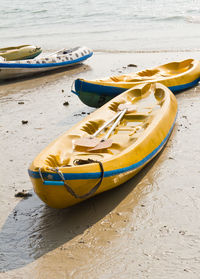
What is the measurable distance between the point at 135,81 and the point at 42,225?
4.38 m

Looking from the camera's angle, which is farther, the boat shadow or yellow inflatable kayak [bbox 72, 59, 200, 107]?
yellow inflatable kayak [bbox 72, 59, 200, 107]

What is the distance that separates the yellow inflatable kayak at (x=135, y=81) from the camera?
691 cm

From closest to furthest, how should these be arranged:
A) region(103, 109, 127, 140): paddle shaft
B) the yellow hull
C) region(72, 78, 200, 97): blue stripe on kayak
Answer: region(103, 109, 127, 140): paddle shaft → region(72, 78, 200, 97): blue stripe on kayak → the yellow hull

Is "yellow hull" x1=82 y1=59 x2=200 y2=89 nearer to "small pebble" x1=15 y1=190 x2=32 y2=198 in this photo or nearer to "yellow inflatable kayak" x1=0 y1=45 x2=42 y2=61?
"small pebble" x1=15 y1=190 x2=32 y2=198

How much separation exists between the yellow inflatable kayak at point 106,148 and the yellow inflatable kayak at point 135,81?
46 cm

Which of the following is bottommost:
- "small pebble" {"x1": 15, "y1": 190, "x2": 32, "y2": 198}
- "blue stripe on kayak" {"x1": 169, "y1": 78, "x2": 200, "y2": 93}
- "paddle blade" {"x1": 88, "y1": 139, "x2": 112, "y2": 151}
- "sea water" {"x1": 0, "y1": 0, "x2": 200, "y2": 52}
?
"sea water" {"x1": 0, "y1": 0, "x2": 200, "y2": 52}

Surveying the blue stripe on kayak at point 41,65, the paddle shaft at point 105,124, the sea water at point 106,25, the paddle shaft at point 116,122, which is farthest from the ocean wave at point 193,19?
the paddle shaft at point 105,124

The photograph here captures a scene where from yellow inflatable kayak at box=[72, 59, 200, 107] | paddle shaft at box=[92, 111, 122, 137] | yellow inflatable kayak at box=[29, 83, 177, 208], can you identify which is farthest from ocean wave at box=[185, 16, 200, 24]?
paddle shaft at box=[92, 111, 122, 137]

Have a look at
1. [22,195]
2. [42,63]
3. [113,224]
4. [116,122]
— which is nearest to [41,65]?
[42,63]

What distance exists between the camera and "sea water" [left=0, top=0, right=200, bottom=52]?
14188 mm

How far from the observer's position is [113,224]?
3.78 meters

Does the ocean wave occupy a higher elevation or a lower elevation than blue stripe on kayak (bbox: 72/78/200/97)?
lower

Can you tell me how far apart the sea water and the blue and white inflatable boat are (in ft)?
9.07

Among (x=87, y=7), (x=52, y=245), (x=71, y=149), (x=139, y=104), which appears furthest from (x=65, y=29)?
(x=52, y=245)
